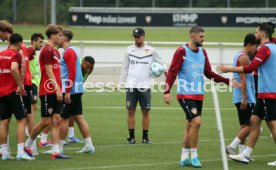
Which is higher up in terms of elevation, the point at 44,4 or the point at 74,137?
the point at 44,4

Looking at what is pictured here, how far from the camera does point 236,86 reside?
40.5 feet

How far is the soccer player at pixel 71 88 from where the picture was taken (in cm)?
1252

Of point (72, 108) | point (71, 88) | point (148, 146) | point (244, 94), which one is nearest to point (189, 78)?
point (244, 94)

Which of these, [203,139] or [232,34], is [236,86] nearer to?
[203,139]

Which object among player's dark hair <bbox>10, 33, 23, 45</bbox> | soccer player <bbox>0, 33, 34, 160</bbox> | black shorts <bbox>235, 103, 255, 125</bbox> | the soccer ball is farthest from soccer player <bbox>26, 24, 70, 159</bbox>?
black shorts <bbox>235, 103, 255, 125</bbox>

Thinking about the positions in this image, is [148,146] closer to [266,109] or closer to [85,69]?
[85,69]

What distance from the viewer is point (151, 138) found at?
14.8m

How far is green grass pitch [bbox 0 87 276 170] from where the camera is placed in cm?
1163

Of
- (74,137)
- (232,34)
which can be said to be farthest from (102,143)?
(232,34)

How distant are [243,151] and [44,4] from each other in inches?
1850

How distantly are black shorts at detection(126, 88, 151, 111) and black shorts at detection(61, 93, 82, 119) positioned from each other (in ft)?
5.51

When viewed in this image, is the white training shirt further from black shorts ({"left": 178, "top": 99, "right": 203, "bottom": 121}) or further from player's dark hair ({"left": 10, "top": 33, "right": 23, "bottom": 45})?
player's dark hair ({"left": 10, "top": 33, "right": 23, "bottom": 45})

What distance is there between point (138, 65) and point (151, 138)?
4.94ft

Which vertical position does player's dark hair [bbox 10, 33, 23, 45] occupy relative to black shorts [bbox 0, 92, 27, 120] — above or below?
above
